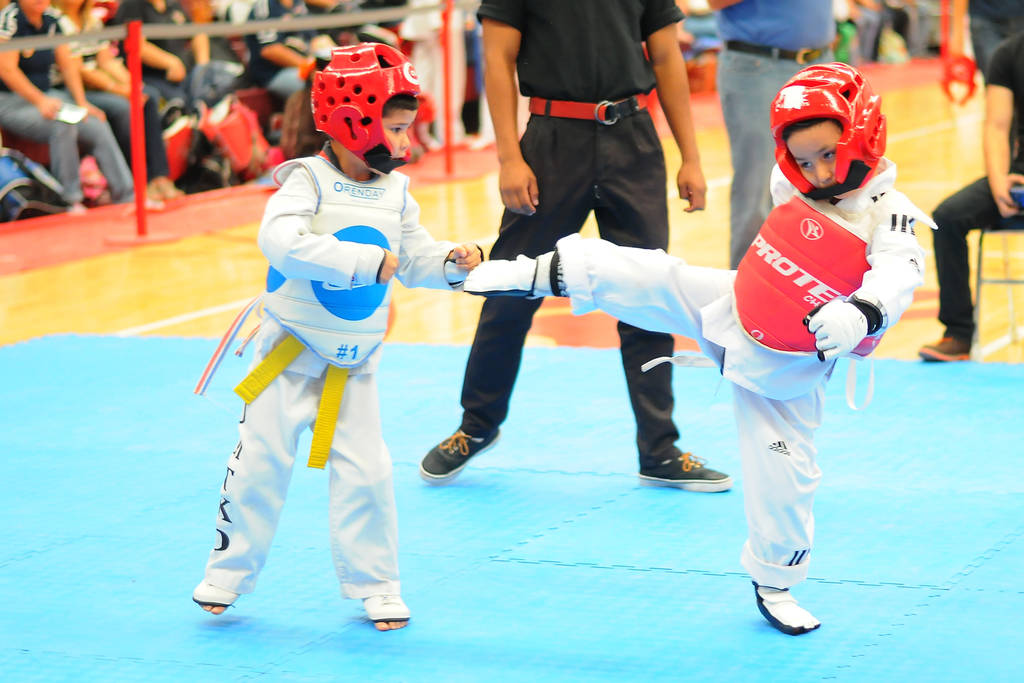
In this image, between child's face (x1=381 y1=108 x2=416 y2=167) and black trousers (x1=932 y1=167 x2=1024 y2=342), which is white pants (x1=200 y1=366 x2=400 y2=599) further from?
black trousers (x1=932 y1=167 x2=1024 y2=342)

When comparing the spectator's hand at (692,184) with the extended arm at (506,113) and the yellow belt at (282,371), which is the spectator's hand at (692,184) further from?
the yellow belt at (282,371)

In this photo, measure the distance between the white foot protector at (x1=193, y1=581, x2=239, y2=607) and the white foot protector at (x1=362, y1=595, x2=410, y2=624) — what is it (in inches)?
12.5

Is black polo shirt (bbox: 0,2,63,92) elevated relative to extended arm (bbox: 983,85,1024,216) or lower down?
lower down

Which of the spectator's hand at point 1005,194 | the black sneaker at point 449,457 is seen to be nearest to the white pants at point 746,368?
the black sneaker at point 449,457

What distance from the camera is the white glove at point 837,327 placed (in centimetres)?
282

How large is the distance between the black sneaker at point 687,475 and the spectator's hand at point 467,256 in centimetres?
128

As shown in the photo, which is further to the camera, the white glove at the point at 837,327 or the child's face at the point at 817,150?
the child's face at the point at 817,150

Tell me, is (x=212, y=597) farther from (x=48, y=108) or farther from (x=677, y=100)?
(x=48, y=108)

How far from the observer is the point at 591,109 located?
13.9ft

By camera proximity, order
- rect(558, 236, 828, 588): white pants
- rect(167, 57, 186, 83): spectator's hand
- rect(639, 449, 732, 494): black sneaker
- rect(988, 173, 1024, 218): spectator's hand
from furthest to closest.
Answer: rect(167, 57, 186, 83): spectator's hand → rect(988, 173, 1024, 218): spectator's hand → rect(639, 449, 732, 494): black sneaker → rect(558, 236, 828, 588): white pants

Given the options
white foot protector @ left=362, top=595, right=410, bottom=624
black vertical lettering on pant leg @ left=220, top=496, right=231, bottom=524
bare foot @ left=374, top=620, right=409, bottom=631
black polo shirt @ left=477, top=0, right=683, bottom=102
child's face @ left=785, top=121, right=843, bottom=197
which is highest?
child's face @ left=785, top=121, right=843, bottom=197

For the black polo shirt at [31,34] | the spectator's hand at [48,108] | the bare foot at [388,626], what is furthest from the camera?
the spectator's hand at [48,108]

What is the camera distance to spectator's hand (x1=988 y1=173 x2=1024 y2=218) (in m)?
5.71

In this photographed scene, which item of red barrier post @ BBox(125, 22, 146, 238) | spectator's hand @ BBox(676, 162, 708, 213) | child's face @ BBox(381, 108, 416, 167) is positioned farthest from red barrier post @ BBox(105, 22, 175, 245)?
child's face @ BBox(381, 108, 416, 167)
